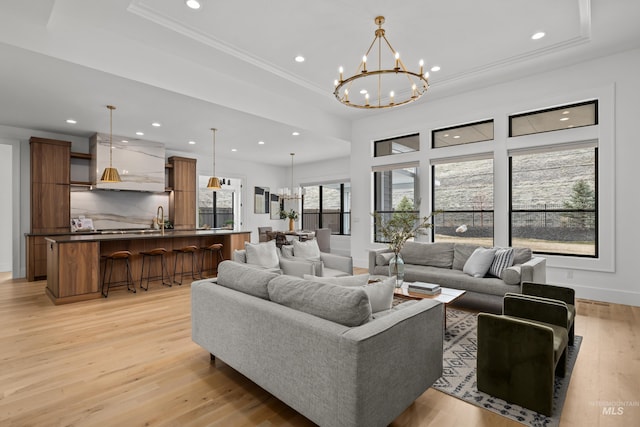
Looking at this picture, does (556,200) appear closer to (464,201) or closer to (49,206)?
(464,201)

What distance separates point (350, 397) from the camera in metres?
1.49

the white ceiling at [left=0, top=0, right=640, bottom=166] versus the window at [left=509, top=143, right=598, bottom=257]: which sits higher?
the white ceiling at [left=0, top=0, right=640, bottom=166]

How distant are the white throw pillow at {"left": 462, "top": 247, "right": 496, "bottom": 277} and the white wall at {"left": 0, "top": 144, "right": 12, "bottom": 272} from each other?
872 centimetres

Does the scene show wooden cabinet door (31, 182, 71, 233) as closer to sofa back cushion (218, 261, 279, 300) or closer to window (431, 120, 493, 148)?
sofa back cushion (218, 261, 279, 300)

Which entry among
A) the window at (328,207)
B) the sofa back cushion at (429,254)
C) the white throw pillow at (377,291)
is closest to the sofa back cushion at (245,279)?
the white throw pillow at (377,291)

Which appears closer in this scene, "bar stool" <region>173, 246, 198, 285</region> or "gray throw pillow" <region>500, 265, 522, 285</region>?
"gray throw pillow" <region>500, 265, 522, 285</region>

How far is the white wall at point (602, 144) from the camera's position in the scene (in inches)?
164

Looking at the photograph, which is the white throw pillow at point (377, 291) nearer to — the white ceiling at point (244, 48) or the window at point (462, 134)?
the white ceiling at point (244, 48)

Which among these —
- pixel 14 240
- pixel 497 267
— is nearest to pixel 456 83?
pixel 497 267

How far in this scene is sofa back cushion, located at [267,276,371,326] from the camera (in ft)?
5.56

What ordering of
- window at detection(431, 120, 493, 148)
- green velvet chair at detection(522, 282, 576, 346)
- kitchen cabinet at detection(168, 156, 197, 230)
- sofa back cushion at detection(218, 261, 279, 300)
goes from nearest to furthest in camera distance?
1. sofa back cushion at detection(218, 261, 279, 300)
2. green velvet chair at detection(522, 282, 576, 346)
3. window at detection(431, 120, 493, 148)
4. kitchen cabinet at detection(168, 156, 197, 230)

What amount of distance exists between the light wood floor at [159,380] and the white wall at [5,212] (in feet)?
13.5

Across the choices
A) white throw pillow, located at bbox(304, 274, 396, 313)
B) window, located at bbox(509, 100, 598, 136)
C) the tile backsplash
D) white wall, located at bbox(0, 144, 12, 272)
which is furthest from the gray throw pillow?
white wall, located at bbox(0, 144, 12, 272)

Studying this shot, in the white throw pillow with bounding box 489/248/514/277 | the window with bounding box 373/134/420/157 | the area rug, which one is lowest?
the area rug
